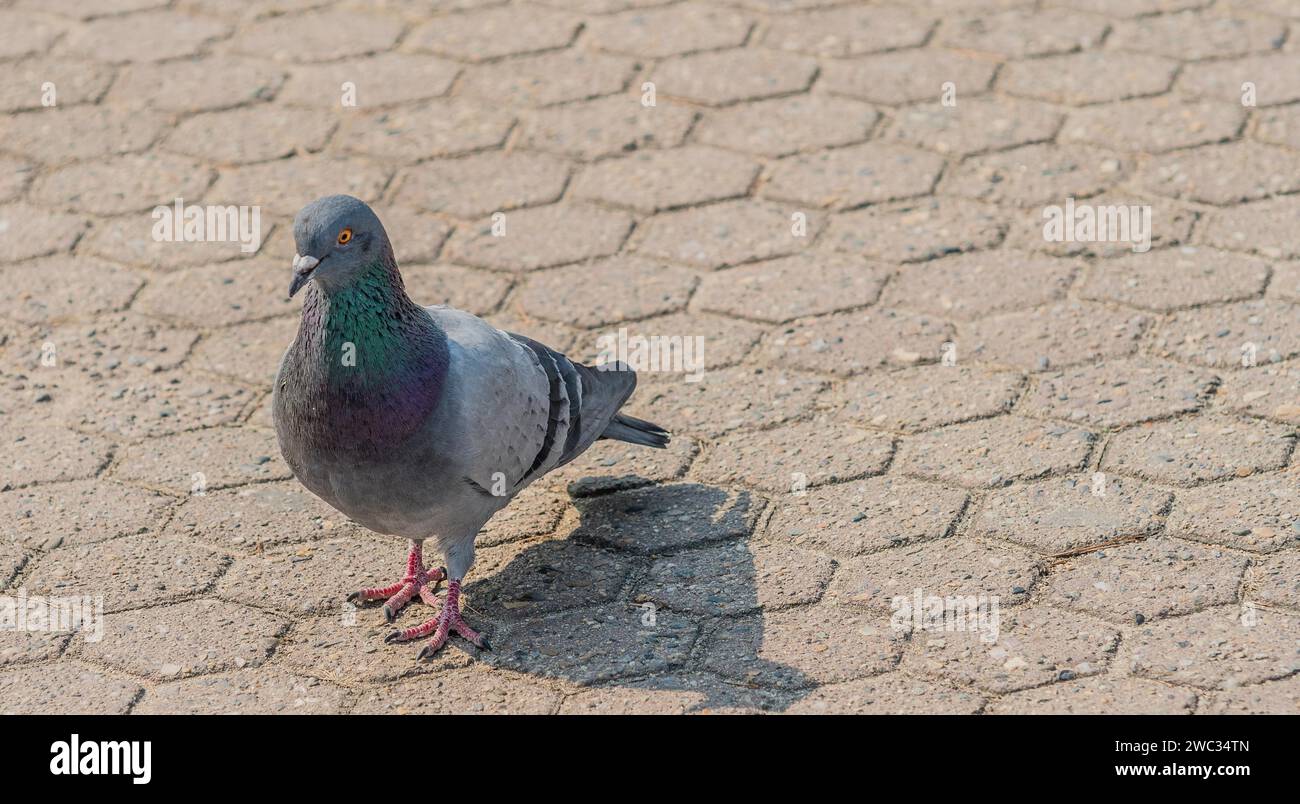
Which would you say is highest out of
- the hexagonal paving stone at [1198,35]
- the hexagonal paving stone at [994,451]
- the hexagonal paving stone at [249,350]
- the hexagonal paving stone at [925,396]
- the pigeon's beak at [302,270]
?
the hexagonal paving stone at [1198,35]

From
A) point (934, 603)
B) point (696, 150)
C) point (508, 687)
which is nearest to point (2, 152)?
point (696, 150)

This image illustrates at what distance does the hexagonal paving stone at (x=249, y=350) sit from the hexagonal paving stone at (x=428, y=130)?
4.35 feet

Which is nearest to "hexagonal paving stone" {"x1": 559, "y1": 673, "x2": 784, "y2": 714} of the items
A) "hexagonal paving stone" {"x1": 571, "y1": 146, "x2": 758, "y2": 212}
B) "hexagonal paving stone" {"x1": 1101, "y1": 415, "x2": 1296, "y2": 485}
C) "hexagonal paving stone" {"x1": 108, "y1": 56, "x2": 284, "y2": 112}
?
"hexagonal paving stone" {"x1": 1101, "y1": 415, "x2": 1296, "y2": 485}

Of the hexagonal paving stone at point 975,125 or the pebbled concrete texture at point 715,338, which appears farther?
the hexagonal paving stone at point 975,125

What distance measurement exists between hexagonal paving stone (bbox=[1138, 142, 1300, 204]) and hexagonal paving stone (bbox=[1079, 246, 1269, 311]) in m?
0.43

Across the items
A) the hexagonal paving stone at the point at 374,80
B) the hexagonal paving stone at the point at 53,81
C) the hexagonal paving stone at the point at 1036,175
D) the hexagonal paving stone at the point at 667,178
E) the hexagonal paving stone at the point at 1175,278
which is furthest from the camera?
the hexagonal paving stone at the point at 53,81

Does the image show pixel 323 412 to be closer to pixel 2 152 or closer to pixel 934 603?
pixel 934 603

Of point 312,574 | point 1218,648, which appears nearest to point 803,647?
point 1218,648

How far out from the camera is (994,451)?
5.23 metres

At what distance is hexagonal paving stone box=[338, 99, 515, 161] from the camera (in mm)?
7137

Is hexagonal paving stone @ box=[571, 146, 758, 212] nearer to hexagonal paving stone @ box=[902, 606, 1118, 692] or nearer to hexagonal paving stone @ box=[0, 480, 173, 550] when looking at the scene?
hexagonal paving stone @ box=[0, 480, 173, 550]

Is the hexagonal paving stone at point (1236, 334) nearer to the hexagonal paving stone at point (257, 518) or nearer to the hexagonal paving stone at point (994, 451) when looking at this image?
the hexagonal paving stone at point (994, 451)

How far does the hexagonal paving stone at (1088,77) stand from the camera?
282 inches

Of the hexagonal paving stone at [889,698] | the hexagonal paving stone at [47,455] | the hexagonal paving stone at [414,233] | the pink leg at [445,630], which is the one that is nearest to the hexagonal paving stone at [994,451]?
the hexagonal paving stone at [889,698]
